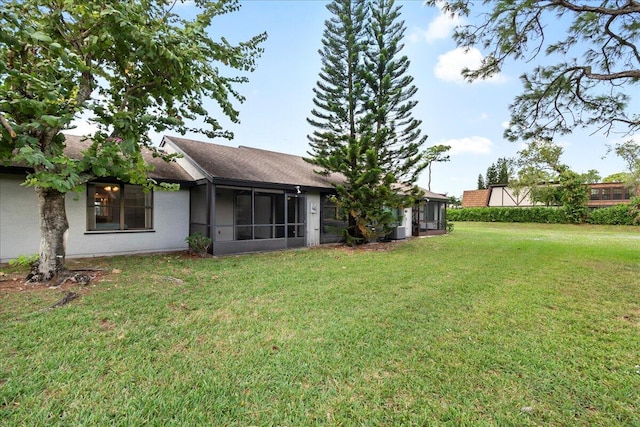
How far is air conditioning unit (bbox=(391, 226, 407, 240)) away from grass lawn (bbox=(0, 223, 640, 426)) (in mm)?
8301

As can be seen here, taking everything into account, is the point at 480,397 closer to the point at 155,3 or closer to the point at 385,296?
the point at 385,296

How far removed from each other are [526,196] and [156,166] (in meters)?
36.2

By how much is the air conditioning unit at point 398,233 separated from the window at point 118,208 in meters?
10.2

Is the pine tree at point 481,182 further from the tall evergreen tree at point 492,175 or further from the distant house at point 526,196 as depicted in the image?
the distant house at point 526,196

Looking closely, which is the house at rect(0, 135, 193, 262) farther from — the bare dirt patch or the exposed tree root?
the exposed tree root

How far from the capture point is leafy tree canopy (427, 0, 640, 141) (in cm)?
600

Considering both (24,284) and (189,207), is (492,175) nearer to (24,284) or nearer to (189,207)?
(189,207)

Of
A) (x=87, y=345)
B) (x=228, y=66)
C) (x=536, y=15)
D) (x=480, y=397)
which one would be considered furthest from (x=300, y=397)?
(x=536, y=15)

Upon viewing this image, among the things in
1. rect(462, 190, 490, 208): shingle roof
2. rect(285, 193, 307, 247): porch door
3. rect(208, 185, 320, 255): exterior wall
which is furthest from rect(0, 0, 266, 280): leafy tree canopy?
rect(462, 190, 490, 208): shingle roof

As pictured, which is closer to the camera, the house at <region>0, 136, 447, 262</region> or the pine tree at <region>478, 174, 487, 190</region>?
the house at <region>0, 136, 447, 262</region>

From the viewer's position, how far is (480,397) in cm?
234

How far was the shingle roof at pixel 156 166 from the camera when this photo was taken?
868 cm

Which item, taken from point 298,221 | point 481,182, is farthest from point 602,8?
point 481,182

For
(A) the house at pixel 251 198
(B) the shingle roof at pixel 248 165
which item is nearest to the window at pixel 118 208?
(A) the house at pixel 251 198
